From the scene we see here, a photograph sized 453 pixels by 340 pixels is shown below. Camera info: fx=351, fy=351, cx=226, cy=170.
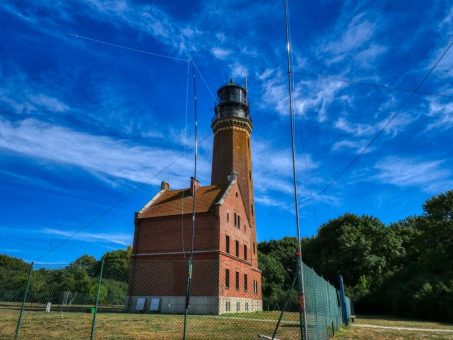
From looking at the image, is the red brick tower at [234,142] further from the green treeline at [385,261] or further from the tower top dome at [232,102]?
the green treeline at [385,261]

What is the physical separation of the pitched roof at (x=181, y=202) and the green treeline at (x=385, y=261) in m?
10.8

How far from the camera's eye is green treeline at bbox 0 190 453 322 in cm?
2341

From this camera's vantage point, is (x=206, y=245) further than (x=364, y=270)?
No

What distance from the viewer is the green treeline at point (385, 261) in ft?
88.1

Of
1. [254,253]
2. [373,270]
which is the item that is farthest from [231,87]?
[373,270]

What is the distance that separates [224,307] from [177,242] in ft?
21.6

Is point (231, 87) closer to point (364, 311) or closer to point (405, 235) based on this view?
point (364, 311)

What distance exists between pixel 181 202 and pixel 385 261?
92.0ft

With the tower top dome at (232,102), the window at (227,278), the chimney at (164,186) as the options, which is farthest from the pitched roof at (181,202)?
the tower top dome at (232,102)

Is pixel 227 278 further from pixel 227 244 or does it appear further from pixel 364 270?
pixel 364 270

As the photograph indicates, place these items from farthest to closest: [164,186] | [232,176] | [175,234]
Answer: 1. [164,186]
2. [232,176]
3. [175,234]

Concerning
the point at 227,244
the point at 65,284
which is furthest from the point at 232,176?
the point at 65,284

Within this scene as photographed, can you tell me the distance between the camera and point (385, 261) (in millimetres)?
44188

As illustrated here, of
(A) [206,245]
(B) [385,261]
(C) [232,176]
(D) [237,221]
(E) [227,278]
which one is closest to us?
(A) [206,245]
